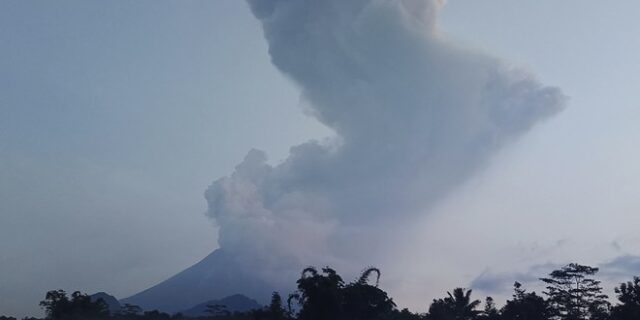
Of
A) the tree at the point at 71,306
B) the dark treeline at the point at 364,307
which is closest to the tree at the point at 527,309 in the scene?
the dark treeline at the point at 364,307

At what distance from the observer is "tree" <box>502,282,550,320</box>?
147 ft

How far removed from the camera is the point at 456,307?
154 ft

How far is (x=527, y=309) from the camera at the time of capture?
44719 millimetres

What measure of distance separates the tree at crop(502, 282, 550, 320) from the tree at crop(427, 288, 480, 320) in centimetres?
226

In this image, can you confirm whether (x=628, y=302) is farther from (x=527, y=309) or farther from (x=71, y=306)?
(x=71, y=306)

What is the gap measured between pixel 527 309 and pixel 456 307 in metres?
4.78

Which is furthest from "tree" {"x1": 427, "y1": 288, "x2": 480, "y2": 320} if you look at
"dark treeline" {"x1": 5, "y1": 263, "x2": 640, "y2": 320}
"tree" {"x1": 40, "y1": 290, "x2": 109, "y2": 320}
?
"tree" {"x1": 40, "y1": 290, "x2": 109, "y2": 320}

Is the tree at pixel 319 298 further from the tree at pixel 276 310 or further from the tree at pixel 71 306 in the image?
the tree at pixel 71 306

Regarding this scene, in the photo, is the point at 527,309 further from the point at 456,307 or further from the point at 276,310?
the point at 276,310

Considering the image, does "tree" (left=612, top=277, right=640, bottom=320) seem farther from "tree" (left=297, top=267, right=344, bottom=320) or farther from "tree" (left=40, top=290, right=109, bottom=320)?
"tree" (left=40, top=290, right=109, bottom=320)

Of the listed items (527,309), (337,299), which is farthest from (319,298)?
(527,309)

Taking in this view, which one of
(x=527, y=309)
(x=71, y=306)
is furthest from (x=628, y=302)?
(x=71, y=306)

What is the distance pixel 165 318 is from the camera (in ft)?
152

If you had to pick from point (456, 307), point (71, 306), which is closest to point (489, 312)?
point (456, 307)
